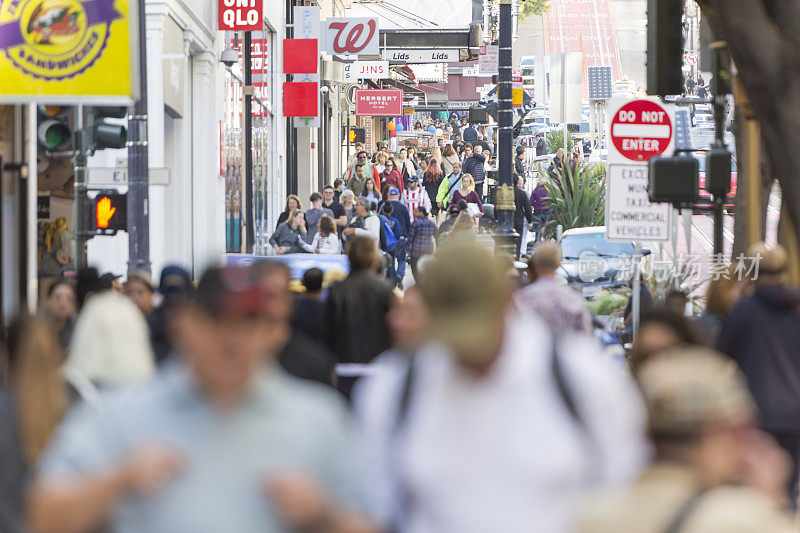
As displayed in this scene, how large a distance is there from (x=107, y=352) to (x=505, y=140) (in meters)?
16.3

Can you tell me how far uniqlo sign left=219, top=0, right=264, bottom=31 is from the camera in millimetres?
24703

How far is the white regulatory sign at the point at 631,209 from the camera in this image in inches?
549

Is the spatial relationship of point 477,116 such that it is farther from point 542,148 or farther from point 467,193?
point 542,148

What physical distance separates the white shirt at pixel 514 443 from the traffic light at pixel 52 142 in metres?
11.7

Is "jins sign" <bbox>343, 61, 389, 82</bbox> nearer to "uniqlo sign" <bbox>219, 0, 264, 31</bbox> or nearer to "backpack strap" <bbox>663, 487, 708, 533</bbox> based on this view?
"uniqlo sign" <bbox>219, 0, 264, 31</bbox>

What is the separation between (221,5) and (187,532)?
883 inches

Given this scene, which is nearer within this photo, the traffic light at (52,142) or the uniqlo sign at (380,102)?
the traffic light at (52,142)

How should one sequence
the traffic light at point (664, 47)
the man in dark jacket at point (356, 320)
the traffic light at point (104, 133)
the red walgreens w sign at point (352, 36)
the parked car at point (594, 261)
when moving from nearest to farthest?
the traffic light at point (664, 47) < the man in dark jacket at point (356, 320) < the traffic light at point (104, 133) < the parked car at point (594, 261) < the red walgreens w sign at point (352, 36)

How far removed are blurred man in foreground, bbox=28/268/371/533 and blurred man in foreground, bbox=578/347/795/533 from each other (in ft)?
1.92

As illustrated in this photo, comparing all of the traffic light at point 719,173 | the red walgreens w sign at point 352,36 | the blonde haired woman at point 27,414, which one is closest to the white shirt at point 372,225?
the red walgreens w sign at point 352,36

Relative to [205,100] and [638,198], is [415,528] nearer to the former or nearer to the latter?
[638,198]

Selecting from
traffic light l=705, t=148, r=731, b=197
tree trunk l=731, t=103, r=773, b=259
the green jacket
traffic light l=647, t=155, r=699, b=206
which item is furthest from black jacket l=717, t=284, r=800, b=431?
the green jacket

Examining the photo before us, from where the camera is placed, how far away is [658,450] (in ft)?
10.6

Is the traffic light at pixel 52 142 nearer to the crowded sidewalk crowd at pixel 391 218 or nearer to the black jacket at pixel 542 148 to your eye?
the crowded sidewalk crowd at pixel 391 218
